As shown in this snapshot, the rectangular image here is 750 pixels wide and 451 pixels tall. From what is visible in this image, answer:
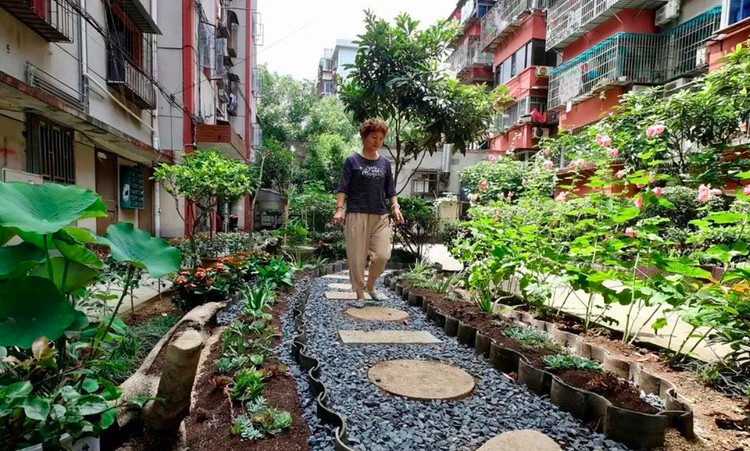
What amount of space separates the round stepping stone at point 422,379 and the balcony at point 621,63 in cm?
1100

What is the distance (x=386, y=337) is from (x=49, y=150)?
15.4ft

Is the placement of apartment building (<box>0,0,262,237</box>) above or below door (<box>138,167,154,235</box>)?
above

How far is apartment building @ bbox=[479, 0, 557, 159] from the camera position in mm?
15492

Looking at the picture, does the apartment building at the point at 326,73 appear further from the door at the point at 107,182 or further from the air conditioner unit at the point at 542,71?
the door at the point at 107,182

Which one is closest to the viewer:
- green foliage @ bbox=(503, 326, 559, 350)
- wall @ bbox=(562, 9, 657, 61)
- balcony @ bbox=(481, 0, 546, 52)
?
green foliage @ bbox=(503, 326, 559, 350)

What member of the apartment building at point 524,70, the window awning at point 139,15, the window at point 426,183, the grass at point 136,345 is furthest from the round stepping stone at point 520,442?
the window at point 426,183

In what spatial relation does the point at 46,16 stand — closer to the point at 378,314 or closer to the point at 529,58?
the point at 378,314

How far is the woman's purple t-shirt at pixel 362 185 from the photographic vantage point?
3.67 meters

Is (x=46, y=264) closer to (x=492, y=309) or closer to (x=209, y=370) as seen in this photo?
(x=209, y=370)

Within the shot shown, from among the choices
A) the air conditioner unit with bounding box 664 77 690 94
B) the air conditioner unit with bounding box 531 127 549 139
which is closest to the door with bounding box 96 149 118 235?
the air conditioner unit with bounding box 664 77 690 94

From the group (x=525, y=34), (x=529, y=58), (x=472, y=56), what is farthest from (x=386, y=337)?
(x=472, y=56)

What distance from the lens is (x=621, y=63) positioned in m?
10.7

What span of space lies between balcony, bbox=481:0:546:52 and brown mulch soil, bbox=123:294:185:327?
16.5m

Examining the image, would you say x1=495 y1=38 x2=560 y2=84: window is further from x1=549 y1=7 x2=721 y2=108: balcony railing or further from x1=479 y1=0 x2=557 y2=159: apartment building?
x1=549 y1=7 x2=721 y2=108: balcony railing
